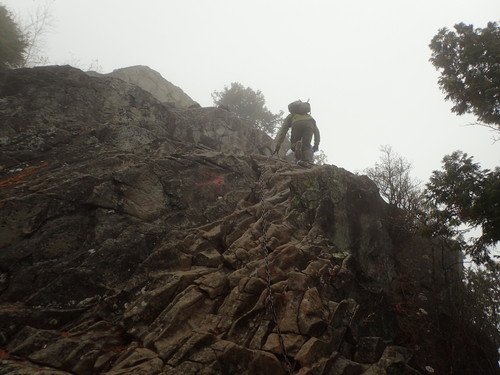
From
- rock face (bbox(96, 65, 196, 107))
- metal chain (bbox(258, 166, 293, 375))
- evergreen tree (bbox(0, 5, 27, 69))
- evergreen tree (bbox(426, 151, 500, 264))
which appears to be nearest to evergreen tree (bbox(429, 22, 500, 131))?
evergreen tree (bbox(426, 151, 500, 264))

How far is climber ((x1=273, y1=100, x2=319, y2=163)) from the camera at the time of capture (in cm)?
1159

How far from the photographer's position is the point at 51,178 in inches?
281

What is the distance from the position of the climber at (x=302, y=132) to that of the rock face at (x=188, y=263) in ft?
5.70

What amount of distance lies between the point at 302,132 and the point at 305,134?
148 millimetres

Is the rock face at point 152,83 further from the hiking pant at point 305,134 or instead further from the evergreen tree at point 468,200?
the evergreen tree at point 468,200

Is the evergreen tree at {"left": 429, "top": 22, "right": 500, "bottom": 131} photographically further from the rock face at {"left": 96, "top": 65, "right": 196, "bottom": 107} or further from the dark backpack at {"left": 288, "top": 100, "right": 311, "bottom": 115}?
the rock face at {"left": 96, "top": 65, "right": 196, "bottom": 107}

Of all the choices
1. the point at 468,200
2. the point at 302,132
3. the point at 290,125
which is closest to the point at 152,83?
the point at 290,125

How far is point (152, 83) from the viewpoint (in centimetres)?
2434

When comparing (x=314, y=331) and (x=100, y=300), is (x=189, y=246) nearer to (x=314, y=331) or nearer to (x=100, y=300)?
(x=100, y=300)

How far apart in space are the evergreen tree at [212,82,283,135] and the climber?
50.3 ft

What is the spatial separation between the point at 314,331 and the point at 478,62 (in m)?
9.83

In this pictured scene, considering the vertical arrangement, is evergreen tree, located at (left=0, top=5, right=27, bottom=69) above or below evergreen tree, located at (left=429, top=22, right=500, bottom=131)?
below

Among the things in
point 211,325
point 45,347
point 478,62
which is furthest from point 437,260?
point 45,347

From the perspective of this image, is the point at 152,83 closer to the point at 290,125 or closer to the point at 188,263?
the point at 290,125
